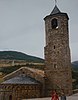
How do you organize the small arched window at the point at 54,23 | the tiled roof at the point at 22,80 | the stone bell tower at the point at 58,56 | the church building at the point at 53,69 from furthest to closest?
the small arched window at the point at 54,23, the stone bell tower at the point at 58,56, the church building at the point at 53,69, the tiled roof at the point at 22,80

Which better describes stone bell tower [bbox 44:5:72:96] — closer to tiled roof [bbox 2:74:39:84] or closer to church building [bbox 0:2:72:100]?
church building [bbox 0:2:72:100]

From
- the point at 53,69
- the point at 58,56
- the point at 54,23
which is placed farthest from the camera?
the point at 54,23

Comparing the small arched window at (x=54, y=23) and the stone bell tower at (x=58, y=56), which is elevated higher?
the small arched window at (x=54, y=23)

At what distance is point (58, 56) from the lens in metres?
27.8

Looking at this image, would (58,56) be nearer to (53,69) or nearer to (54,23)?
(53,69)

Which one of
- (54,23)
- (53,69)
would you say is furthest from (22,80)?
(54,23)

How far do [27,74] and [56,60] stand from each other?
4214 mm

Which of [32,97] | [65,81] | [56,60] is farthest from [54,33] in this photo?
[32,97]

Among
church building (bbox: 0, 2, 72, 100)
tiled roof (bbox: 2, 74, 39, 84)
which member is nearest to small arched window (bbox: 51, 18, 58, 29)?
church building (bbox: 0, 2, 72, 100)

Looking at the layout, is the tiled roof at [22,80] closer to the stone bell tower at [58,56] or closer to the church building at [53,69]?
the church building at [53,69]

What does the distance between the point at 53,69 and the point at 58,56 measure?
1.64 m

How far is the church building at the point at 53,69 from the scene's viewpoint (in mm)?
26405

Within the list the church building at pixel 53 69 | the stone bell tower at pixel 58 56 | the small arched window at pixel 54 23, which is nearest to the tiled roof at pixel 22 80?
the church building at pixel 53 69

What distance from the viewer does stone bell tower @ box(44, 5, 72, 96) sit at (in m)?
27.5
